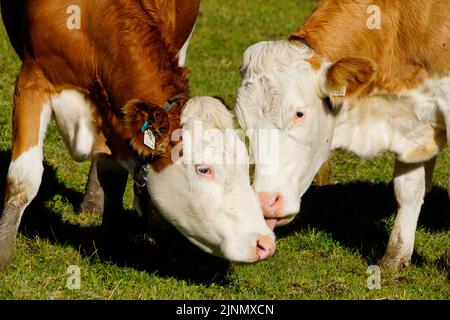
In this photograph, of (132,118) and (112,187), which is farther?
(112,187)

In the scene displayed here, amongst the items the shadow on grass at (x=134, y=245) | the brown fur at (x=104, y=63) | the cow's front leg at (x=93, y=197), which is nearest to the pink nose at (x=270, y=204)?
the shadow on grass at (x=134, y=245)

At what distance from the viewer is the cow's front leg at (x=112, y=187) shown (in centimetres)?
806

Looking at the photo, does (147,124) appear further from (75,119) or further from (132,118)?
(75,119)

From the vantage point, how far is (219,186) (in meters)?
6.73

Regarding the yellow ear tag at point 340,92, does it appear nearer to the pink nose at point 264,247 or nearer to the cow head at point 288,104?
the cow head at point 288,104

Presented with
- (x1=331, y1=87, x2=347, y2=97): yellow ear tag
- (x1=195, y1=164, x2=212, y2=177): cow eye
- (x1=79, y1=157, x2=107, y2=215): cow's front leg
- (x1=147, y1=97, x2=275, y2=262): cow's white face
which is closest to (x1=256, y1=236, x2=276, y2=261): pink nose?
(x1=147, y1=97, x2=275, y2=262): cow's white face

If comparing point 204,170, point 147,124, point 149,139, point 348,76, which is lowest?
point 204,170

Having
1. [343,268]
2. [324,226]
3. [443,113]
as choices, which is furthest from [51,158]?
[443,113]

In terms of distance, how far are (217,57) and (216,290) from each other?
7.35 meters

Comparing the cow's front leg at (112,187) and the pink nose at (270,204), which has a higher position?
the pink nose at (270,204)

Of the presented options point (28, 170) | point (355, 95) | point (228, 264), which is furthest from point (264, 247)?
point (28, 170)

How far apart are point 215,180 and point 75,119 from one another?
1.29 meters

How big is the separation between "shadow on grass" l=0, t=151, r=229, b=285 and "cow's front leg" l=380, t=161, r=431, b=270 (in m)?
1.35

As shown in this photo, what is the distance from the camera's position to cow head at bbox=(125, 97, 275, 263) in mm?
6695
